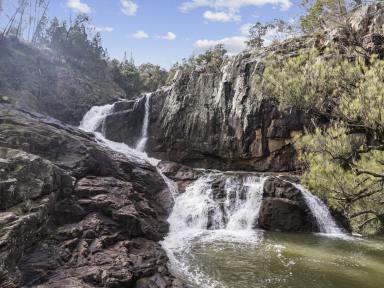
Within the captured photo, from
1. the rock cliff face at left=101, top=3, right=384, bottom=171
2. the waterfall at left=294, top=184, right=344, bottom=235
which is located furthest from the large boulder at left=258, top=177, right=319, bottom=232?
the rock cliff face at left=101, top=3, right=384, bottom=171

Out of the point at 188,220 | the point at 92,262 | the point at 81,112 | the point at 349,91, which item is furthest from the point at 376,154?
the point at 81,112

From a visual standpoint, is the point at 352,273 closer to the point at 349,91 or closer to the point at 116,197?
the point at 349,91

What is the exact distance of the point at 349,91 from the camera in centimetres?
818

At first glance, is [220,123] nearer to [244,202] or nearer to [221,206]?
[244,202]

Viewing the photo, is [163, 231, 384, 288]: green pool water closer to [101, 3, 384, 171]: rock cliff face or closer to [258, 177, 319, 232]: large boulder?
[258, 177, 319, 232]: large boulder

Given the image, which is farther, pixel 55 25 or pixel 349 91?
pixel 55 25

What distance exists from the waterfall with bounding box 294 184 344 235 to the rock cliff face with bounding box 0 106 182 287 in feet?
28.5

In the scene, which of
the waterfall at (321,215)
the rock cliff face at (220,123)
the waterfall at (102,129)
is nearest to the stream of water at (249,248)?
the waterfall at (321,215)

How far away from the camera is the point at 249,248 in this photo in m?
16.5

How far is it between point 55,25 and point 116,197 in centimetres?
4451

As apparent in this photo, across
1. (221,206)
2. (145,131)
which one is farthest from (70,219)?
(145,131)

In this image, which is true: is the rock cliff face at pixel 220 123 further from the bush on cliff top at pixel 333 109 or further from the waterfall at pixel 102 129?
the bush on cliff top at pixel 333 109

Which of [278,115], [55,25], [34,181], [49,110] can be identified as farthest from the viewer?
[55,25]

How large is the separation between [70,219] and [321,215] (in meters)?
14.2
